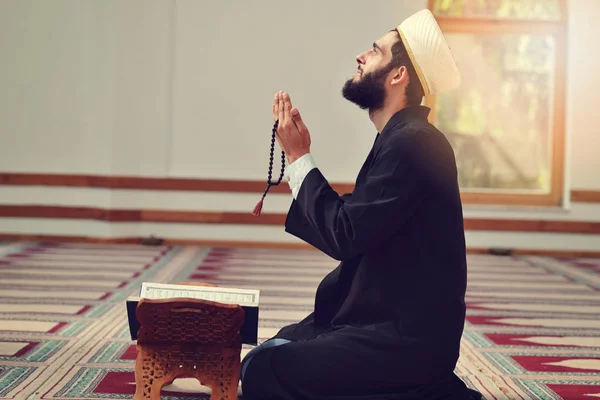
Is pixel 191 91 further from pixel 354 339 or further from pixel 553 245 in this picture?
pixel 354 339

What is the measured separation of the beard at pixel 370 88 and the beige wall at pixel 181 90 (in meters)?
4.41

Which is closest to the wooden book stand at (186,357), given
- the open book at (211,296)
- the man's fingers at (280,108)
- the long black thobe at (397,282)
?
the open book at (211,296)

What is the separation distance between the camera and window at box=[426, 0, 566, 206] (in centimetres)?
671

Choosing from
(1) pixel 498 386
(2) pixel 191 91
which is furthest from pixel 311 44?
(1) pixel 498 386

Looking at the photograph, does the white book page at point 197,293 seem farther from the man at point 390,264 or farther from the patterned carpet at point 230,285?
the patterned carpet at point 230,285

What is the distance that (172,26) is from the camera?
6.43 metres

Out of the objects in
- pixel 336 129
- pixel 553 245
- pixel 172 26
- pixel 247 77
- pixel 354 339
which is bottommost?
pixel 553 245

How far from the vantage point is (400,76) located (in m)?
2.10

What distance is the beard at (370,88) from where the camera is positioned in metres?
2.11

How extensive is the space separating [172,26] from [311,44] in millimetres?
1220

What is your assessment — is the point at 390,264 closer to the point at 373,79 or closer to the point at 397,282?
the point at 397,282

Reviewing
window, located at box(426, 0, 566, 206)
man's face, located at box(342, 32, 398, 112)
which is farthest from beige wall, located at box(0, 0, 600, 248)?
man's face, located at box(342, 32, 398, 112)

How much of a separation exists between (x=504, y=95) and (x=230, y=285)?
11.5ft

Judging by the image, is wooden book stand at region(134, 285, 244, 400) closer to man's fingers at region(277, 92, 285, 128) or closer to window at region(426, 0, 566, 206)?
man's fingers at region(277, 92, 285, 128)
